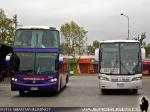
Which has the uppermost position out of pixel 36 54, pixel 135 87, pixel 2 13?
pixel 2 13

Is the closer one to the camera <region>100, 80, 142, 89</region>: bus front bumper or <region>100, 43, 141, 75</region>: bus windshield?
<region>100, 80, 142, 89</region>: bus front bumper

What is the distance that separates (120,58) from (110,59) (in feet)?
1.85

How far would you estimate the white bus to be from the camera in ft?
82.6

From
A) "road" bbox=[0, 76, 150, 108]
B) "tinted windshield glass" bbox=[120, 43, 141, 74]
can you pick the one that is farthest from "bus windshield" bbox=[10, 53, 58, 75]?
"tinted windshield glass" bbox=[120, 43, 141, 74]

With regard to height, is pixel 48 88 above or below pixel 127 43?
below

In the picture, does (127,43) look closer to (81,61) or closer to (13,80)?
(13,80)

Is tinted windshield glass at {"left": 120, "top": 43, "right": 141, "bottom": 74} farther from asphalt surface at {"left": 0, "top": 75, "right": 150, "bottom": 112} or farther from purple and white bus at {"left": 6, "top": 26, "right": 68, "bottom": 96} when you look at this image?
purple and white bus at {"left": 6, "top": 26, "right": 68, "bottom": 96}

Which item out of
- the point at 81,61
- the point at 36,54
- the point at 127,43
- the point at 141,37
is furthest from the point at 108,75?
the point at 141,37

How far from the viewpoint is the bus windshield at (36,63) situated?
24109 mm

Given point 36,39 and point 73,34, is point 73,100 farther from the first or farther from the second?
point 73,34

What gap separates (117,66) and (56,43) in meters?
3.74

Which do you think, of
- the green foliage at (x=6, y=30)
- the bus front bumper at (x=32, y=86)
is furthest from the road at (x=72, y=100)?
the green foliage at (x=6, y=30)

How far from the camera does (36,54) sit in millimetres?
24312

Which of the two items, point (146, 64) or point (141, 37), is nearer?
point (146, 64)
